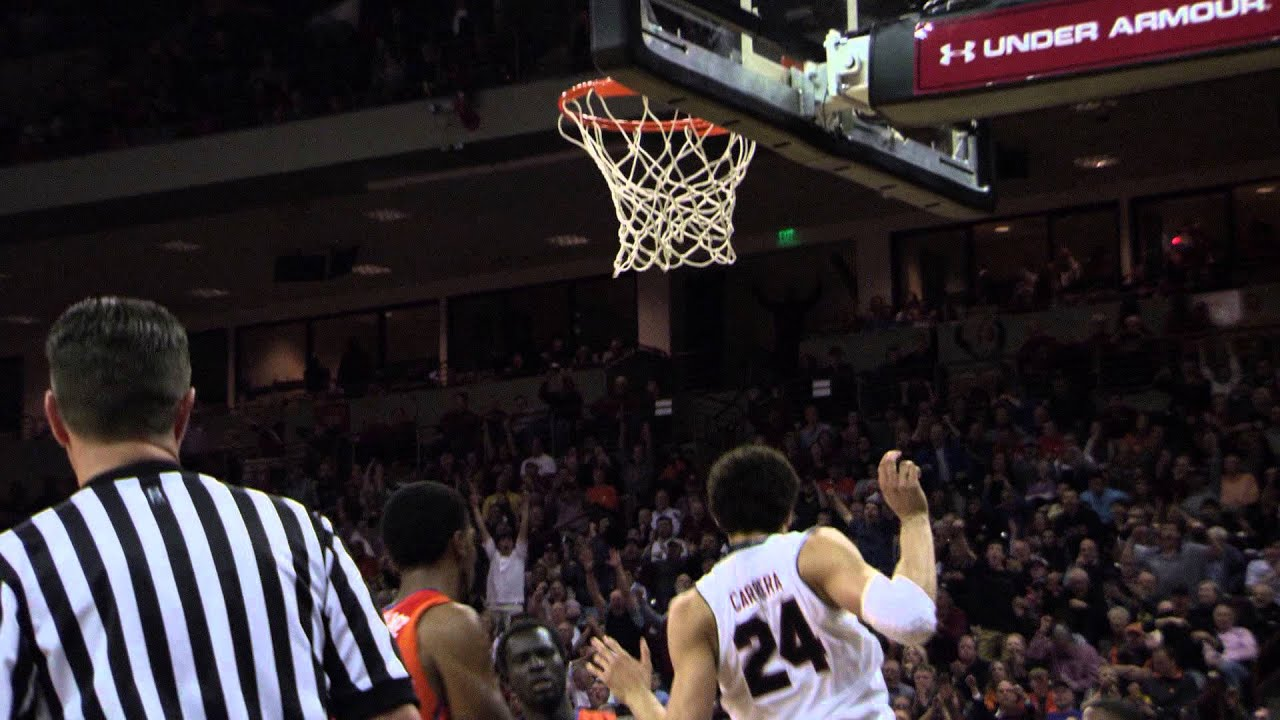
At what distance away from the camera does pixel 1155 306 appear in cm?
1911

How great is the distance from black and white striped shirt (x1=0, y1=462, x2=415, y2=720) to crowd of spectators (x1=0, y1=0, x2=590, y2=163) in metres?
16.2

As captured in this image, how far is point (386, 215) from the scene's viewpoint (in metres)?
22.4

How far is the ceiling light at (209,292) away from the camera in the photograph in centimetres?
2608

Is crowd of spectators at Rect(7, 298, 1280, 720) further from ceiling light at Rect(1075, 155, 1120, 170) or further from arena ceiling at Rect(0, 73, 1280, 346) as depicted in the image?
ceiling light at Rect(1075, 155, 1120, 170)

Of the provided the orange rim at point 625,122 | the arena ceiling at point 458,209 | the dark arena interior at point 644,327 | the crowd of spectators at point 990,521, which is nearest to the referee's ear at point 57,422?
the orange rim at point 625,122

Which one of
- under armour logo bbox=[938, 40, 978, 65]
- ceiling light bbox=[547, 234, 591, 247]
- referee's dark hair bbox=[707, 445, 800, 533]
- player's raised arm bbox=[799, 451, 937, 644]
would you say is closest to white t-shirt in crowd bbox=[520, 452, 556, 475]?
ceiling light bbox=[547, 234, 591, 247]

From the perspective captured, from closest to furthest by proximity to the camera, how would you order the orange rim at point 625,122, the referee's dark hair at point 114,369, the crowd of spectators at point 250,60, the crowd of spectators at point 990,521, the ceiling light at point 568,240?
the referee's dark hair at point 114,369
the orange rim at point 625,122
the crowd of spectators at point 990,521
the crowd of spectators at point 250,60
the ceiling light at point 568,240

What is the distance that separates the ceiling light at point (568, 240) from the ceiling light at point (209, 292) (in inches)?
210

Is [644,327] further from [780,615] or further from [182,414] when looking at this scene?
[182,414]

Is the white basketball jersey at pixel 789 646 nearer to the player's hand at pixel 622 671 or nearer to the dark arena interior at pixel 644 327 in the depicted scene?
the player's hand at pixel 622 671

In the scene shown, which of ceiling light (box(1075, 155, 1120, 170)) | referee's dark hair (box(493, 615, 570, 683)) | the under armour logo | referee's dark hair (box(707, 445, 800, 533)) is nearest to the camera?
referee's dark hair (box(707, 445, 800, 533))

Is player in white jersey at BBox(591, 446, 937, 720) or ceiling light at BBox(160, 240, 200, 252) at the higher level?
ceiling light at BBox(160, 240, 200, 252)

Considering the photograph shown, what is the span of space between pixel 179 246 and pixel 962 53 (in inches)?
722

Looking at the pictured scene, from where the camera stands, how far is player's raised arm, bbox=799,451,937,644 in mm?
4242
